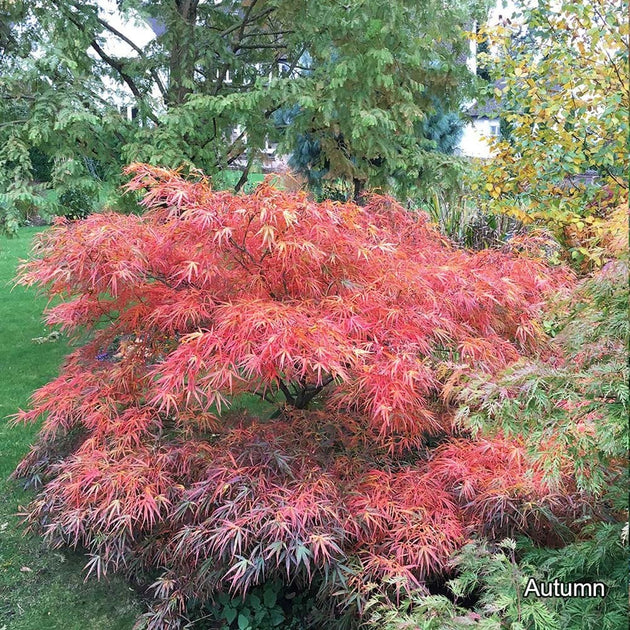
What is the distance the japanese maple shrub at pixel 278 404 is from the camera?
82.0 inches

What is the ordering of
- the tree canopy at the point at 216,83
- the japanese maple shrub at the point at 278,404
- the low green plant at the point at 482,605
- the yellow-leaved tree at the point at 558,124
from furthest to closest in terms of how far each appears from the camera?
the tree canopy at the point at 216,83, the yellow-leaved tree at the point at 558,124, the japanese maple shrub at the point at 278,404, the low green plant at the point at 482,605

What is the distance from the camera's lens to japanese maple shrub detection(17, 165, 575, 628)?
6.83ft

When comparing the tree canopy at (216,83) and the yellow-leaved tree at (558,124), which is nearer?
the yellow-leaved tree at (558,124)

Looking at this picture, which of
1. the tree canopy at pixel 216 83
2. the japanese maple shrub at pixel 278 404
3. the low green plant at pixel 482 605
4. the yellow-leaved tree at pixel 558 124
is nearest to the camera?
the low green plant at pixel 482 605

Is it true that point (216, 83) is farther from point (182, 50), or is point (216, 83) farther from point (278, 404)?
point (278, 404)

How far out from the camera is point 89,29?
4.00m

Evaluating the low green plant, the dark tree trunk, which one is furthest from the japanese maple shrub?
the dark tree trunk

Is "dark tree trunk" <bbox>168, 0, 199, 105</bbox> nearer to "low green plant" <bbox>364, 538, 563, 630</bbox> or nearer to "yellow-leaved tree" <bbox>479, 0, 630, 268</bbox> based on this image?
"yellow-leaved tree" <bbox>479, 0, 630, 268</bbox>

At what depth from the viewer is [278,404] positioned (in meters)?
2.78

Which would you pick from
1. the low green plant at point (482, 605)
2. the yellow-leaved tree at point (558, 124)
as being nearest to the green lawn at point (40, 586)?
the low green plant at point (482, 605)

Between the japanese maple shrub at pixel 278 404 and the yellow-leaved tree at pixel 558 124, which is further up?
the yellow-leaved tree at pixel 558 124

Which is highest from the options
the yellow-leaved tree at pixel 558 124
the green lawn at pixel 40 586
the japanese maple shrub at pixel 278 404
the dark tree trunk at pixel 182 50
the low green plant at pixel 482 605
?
the dark tree trunk at pixel 182 50

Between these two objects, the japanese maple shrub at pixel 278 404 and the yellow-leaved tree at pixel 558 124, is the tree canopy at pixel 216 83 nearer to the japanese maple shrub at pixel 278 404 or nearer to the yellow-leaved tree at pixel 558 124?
the yellow-leaved tree at pixel 558 124

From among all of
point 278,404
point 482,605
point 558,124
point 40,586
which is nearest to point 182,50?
point 558,124
